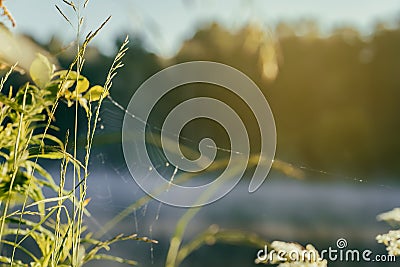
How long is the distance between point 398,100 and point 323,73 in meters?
1.88

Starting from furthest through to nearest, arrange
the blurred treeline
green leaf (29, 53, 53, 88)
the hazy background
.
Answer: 1. the blurred treeline
2. the hazy background
3. green leaf (29, 53, 53, 88)

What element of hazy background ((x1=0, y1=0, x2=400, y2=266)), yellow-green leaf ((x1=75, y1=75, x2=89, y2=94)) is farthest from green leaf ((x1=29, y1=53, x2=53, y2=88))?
hazy background ((x1=0, y1=0, x2=400, y2=266))

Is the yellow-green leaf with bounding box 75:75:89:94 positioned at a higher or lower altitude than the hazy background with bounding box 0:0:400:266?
lower

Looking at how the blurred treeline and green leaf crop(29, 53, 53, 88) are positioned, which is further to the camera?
the blurred treeline

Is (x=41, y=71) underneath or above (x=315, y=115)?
underneath

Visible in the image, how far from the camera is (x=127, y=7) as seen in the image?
1.34ft

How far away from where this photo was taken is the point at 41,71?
0.55 meters

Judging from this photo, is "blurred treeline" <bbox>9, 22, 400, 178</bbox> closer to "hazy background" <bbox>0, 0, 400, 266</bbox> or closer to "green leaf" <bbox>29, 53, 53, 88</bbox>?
"hazy background" <bbox>0, 0, 400, 266</bbox>

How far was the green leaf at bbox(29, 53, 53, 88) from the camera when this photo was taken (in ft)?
1.79

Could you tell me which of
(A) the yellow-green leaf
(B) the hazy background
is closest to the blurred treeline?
(B) the hazy background

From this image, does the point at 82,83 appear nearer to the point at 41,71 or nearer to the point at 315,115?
the point at 41,71


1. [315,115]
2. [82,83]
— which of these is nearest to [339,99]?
[315,115]

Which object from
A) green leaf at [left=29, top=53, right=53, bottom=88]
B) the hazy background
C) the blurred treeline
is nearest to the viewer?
green leaf at [left=29, top=53, right=53, bottom=88]

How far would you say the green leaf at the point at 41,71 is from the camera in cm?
55
